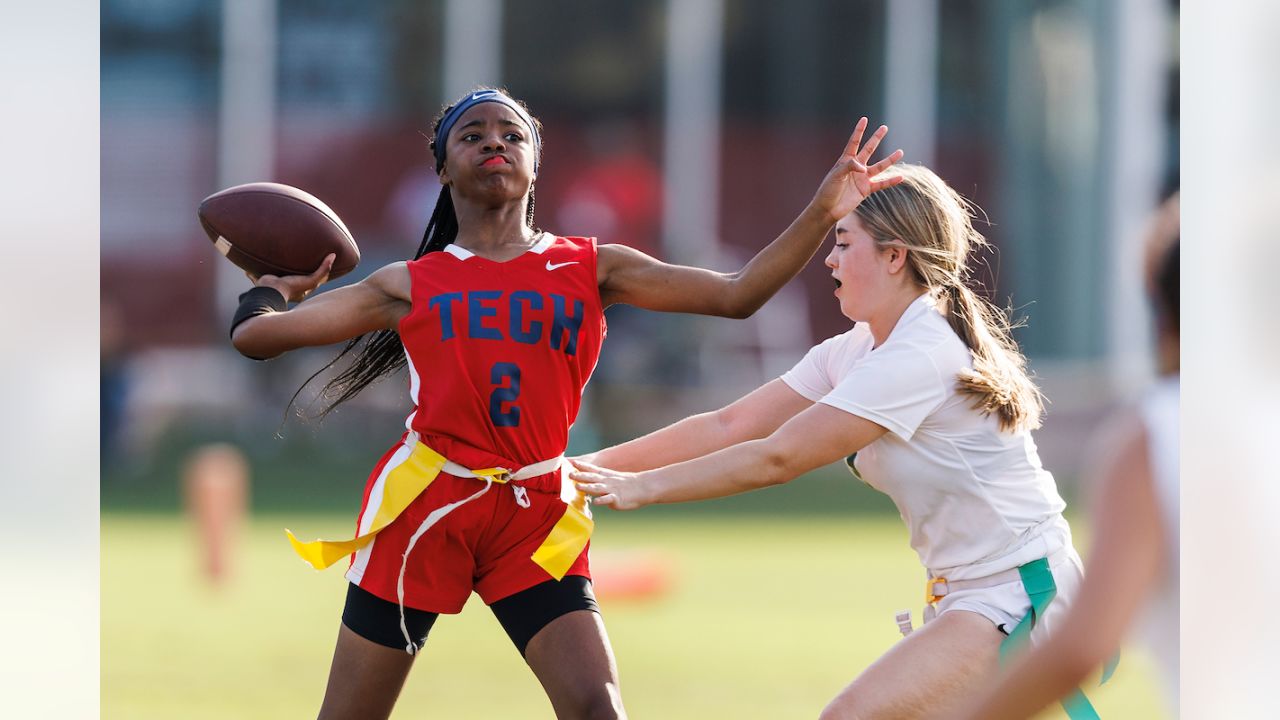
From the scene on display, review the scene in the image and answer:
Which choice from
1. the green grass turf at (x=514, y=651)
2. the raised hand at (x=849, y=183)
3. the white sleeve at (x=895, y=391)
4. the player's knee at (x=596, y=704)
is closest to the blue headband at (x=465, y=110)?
the raised hand at (x=849, y=183)

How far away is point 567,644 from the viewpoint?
3.59 metres

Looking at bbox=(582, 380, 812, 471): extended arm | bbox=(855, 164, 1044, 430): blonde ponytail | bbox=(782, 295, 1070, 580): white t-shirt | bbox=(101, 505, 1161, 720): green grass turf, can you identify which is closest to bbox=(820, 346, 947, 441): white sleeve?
bbox=(782, 295, 1070, 580): white t-shirt

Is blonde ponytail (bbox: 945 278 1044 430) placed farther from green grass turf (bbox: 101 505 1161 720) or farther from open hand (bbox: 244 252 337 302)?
open hand (bbox: 244 252 337 302)

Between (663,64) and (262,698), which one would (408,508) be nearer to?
(262,698)

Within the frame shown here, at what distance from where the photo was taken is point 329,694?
369 cm

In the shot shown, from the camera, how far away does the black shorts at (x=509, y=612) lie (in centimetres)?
365

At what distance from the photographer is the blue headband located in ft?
13.2

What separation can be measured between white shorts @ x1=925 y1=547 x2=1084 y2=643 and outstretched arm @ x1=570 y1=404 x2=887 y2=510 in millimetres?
441
